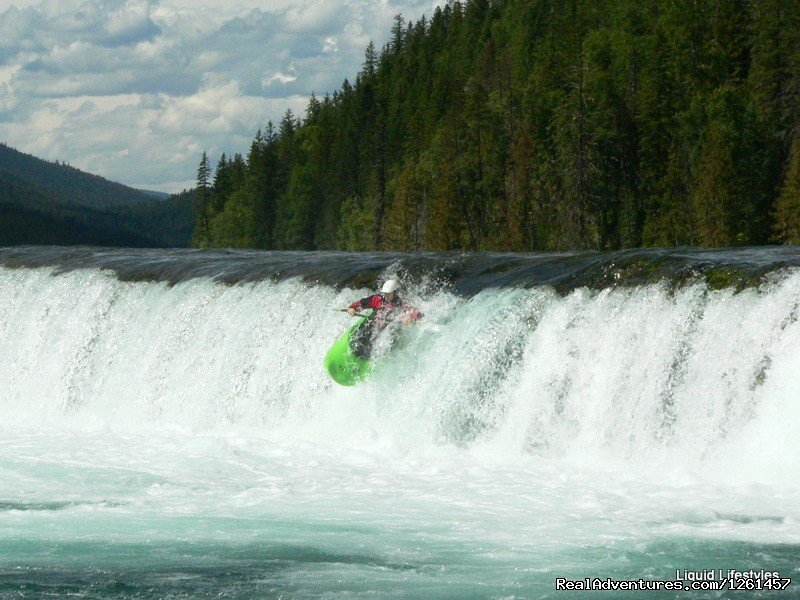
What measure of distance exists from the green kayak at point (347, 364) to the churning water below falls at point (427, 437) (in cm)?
20

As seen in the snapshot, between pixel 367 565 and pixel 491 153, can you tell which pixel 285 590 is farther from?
pixel 491 153

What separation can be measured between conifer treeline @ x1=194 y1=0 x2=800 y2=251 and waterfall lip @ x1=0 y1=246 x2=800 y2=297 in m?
34.1

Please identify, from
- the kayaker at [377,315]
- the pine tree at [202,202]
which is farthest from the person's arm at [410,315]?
the pine tree at [202,202]

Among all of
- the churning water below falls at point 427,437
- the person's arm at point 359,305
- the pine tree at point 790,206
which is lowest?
the churning water below falls at point 427,437

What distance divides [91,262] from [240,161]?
112 m

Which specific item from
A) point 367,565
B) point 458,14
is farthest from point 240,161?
point 367,565

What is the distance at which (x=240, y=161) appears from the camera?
142m

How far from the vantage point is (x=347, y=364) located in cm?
2016

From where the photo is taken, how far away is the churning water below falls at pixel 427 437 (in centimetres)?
1225

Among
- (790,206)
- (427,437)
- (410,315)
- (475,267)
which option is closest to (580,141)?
(790,206)

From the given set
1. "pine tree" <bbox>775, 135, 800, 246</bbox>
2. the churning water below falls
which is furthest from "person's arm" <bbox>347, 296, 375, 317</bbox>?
"pine tree" <bbox>775, 135, 800, 246</bbox>

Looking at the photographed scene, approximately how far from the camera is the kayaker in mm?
19922

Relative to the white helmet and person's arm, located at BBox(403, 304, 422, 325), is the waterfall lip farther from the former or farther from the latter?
the white helmet

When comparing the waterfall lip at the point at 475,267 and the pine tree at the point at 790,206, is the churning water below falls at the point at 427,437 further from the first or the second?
the pine tree at the point at 790,206
